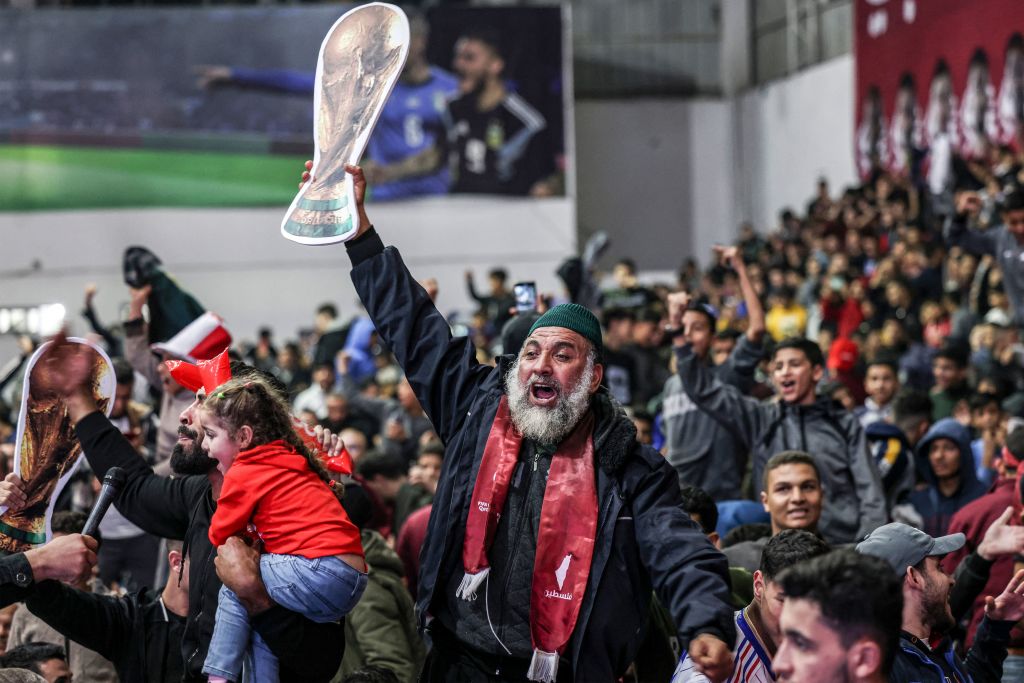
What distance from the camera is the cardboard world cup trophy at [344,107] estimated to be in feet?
15.3

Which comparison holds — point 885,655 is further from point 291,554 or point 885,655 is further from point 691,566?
point 291,554

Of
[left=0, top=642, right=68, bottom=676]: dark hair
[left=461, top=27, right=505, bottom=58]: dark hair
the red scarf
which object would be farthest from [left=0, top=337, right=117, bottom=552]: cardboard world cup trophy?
[left=461, top=27, right=505, bottom=58]: dark hair

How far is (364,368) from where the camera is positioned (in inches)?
526

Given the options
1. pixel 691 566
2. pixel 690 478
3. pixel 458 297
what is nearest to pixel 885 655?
pixel 691 566

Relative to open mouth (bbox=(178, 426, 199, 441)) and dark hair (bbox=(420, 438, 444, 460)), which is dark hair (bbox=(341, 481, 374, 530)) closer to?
open mouth (bbox=(178, 426, 199, 441))

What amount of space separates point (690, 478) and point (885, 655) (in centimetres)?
414

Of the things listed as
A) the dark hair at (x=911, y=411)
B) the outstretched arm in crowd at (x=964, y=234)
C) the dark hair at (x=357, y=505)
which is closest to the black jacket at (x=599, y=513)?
the dark hair at (x=357, y=505)

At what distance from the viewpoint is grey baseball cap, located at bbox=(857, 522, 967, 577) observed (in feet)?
14.5

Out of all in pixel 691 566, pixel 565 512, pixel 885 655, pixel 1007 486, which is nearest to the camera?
pixel 885 655

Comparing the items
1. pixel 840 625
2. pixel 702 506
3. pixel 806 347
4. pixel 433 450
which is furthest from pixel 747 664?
pixel 433 450

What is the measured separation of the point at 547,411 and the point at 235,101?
1905 centimetres

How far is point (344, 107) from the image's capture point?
16.0 ft

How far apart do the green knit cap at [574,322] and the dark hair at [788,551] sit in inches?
30.9

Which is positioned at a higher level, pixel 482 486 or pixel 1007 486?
pixel 482 486
